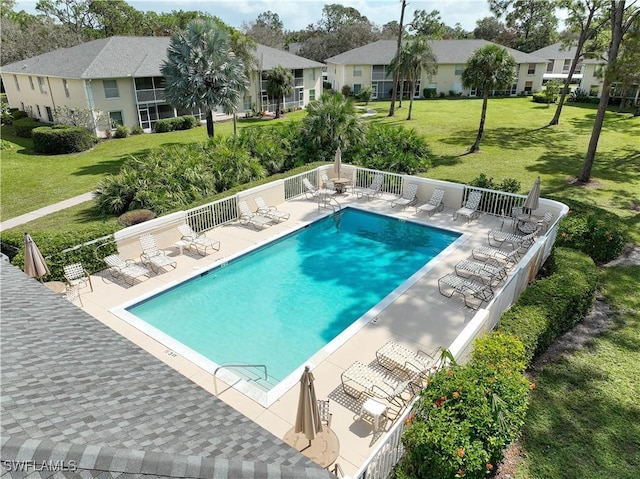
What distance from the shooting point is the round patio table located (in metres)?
6.21

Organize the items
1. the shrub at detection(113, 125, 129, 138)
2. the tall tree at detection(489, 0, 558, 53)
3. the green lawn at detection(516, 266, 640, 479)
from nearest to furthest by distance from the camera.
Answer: the green lawn at detection(516, 266, 640, 479), the shrub at detection(113, 125, 129, 138), the tall tree at detection(489, 0, 558, 53)

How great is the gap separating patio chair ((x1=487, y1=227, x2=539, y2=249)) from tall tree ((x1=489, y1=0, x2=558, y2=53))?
69987 millimetres

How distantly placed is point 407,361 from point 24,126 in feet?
132

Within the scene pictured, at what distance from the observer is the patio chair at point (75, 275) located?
442 inches

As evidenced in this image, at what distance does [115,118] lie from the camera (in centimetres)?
3488

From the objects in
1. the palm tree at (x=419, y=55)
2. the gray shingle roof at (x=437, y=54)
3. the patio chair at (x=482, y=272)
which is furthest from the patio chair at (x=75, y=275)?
the gray shingle roof at (x=437, y=54)

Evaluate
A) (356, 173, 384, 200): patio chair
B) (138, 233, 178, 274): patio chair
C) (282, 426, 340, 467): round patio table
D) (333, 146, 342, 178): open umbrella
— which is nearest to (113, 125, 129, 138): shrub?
(333, 146, 342, 178): open umbrella

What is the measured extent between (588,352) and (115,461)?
9502 mm

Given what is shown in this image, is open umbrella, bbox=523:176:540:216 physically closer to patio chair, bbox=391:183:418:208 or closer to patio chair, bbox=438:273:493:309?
patio chair, bbox=438:273:493:309

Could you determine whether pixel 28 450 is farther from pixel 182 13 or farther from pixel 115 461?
pixel 182 13

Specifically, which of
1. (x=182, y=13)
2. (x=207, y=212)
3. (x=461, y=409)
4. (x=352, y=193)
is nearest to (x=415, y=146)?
(x=352, y=193)

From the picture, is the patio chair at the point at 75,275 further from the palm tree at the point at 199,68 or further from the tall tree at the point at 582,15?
the tall tree at the point at 582,15

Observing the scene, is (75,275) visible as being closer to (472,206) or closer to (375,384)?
(375,384)

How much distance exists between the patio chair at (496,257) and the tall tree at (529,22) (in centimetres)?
7124
